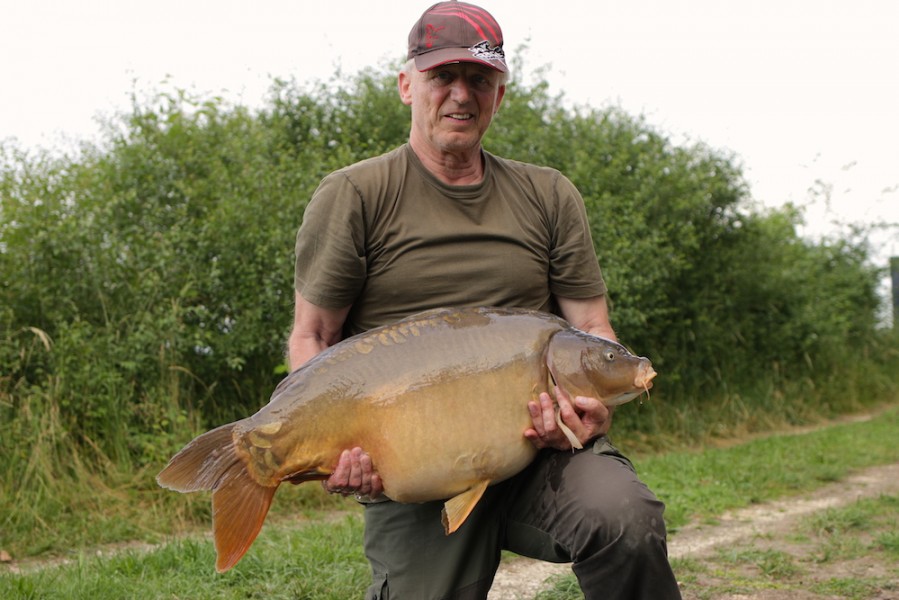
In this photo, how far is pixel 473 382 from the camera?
2303 millimetres

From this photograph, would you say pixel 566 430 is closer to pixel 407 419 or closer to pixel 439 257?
pixel 407 419

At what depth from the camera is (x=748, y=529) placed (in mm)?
5121

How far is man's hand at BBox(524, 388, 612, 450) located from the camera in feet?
7.59

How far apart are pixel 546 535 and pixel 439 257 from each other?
0.79 m

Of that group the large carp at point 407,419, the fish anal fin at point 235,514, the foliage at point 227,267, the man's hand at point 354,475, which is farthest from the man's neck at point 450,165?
the foliage at point 227,267

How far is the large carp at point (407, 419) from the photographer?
225cm

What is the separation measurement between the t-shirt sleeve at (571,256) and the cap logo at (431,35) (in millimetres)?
578

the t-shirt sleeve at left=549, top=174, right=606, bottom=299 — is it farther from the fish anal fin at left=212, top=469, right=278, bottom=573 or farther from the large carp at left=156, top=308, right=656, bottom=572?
the fish anal fin at left=212, top=469, right=278, bottom=573

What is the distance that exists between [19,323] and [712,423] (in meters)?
6.27

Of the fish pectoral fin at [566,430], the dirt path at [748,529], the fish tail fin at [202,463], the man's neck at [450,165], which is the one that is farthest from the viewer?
the dirt path at [748,529]

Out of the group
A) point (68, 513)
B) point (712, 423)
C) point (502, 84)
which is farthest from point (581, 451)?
point (712, 423)

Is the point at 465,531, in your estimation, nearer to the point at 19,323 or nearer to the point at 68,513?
the point at 68,513

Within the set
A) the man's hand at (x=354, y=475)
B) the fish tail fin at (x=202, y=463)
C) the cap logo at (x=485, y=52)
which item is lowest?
the man's hand at (x=354, y=475)

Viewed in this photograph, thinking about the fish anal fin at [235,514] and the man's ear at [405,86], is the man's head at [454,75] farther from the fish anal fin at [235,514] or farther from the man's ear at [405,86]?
the fish anal fin at [235,514]
